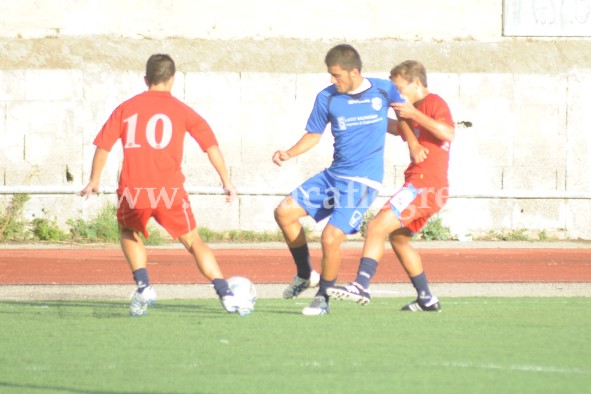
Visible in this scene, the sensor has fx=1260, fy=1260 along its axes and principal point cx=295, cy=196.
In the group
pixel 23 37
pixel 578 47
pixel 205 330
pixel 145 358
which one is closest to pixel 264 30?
pixel 23 37

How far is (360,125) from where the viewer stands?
988cm

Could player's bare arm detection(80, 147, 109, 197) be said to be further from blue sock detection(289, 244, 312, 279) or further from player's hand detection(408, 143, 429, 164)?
player's hand detection(408, 143, 429, 164)

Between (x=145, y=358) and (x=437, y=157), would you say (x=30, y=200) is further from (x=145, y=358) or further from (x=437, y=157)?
(x=145, y=358)

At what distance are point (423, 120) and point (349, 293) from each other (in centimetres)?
144

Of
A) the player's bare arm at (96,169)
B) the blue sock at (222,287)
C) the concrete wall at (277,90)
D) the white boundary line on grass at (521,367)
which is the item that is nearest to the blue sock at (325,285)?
the blue sock at (222,287)

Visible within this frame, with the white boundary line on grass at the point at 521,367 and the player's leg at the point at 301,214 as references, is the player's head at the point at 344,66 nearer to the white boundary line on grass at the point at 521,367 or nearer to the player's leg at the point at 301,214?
the player's leg at the point at 301,214

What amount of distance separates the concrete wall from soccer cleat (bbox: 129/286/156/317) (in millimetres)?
9786

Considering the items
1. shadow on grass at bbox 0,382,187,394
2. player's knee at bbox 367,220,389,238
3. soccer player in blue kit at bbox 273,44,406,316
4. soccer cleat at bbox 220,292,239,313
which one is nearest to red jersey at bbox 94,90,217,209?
soccer cleat at bbox 220,292,239,313

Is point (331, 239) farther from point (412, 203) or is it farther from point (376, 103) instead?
point (376, 103)

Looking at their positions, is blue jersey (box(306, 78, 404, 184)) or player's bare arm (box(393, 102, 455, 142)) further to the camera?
blue jersey (box(306, 78, 404, 184))

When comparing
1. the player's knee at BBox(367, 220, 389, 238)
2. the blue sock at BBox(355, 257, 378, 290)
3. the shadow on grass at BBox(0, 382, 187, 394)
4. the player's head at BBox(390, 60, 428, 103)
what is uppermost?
the player's head at BBox(390, 60, 428, 103)

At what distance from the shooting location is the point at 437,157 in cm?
995

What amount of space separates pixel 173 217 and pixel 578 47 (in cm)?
1296

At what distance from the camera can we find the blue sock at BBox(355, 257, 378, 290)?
31.6ft
